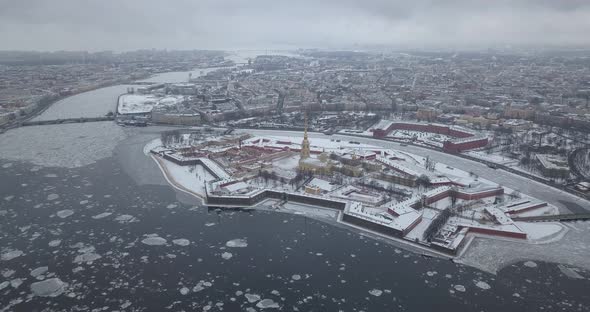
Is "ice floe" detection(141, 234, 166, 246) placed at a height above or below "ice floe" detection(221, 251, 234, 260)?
above

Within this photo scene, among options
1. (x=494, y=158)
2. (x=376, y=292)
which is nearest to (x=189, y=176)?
(x=376, y=292)

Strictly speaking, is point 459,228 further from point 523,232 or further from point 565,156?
point 565,156

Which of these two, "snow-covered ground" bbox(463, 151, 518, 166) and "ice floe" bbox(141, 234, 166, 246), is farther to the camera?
"snow-covered ground" bbox(463, 151, 518, 166)

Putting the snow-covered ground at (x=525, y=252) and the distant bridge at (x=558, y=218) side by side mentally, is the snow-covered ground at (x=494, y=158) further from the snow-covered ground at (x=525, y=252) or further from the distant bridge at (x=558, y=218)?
the snow-covered ground at (x=525, y=252)

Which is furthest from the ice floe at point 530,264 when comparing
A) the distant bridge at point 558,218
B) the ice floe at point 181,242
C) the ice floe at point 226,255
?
the ice floe at point 181,242

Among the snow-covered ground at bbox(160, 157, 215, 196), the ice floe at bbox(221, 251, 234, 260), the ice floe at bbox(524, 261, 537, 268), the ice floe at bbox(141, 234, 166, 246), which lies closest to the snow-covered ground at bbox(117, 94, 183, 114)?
the snow-covered ground at bbox(160, 157, 215, 196)

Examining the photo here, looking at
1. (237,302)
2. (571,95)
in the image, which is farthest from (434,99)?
(237,302)

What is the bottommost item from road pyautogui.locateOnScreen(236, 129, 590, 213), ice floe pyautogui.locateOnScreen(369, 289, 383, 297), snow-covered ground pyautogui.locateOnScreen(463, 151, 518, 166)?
snow-covered ground pyautogui.locateOnScreen(463, 151, 518, 166)

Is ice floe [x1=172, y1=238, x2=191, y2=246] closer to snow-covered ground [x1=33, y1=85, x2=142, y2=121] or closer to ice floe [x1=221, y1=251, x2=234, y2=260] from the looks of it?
ice floe [x1=221, y1=251, x2=234, y2=260]

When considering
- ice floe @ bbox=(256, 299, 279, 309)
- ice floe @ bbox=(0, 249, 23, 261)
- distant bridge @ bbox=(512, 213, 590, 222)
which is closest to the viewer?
ice floe @ bbox=(256, 299, 279, 309)
